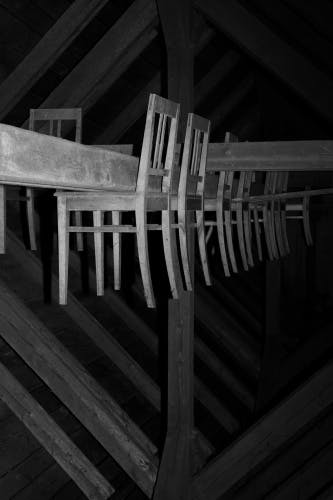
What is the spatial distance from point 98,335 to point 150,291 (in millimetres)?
2374

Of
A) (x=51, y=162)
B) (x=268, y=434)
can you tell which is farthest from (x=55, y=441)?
(x=51, y=162)

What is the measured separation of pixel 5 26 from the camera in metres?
3.94

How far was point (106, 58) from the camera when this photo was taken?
360 cm

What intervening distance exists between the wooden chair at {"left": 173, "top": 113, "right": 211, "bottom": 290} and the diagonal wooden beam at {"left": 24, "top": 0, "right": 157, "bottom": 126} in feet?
4.68

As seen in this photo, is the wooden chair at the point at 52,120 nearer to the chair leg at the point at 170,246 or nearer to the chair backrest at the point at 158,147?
the chair leg at the point at 170,246

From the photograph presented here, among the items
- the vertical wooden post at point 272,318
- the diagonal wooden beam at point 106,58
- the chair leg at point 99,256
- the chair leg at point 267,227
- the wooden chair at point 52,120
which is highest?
the diagonal wooden beam at point 106,58

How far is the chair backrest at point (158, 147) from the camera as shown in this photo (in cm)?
187

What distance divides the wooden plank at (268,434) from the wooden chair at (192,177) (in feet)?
4.38

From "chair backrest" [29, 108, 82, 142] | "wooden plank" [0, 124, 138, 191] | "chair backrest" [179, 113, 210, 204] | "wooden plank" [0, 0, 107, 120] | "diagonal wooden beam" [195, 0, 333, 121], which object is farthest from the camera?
"chair backrest" [29, 108, 82, 142]

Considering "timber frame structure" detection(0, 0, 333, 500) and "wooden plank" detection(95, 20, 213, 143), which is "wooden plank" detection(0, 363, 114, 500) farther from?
"wooden plank" detection(95, 20, 213, 143)

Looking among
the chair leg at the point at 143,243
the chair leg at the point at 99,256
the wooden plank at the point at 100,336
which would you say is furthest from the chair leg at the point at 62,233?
the wooden plank at the point at 100,336

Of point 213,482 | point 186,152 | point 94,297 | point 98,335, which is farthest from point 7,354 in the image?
point 186,152

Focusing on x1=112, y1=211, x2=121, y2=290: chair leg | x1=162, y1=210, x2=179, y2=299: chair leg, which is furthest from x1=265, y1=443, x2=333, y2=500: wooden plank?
x1=112, y1=211, x2=121, y2=290: chair leg

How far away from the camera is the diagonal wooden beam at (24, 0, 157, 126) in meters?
3.55
